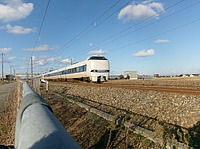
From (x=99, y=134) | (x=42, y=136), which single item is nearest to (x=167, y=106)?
(x=99, y=134)

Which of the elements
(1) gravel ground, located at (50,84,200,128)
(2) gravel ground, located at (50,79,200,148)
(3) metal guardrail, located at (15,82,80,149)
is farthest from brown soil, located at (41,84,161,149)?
(3) metal guardrail, located at (15,82,80,149)

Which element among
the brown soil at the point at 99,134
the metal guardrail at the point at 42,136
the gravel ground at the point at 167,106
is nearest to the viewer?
the metal guardrail at the point at 42,136

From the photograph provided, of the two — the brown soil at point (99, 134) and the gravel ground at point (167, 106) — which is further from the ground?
the gravel ground at point (167, 106)

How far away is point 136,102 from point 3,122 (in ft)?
18.5

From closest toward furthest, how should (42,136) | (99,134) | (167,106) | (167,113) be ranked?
(42,136) → (99,134) → (167,113) → (167,106)

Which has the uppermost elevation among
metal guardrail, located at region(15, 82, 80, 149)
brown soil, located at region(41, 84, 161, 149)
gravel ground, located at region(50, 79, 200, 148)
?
metal guardrail, located at region(15, 82, 80, 149)

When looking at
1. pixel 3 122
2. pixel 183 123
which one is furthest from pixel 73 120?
pixel 183 123

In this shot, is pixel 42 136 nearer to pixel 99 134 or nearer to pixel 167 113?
pixel 99 134

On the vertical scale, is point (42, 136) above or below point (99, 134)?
above

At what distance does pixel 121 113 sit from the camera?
20.6 ft

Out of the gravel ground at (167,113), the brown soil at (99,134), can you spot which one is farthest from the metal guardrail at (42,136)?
the gravel ground at (167,113)

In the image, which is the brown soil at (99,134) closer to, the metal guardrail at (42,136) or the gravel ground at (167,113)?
the gravel ground at (167,113)

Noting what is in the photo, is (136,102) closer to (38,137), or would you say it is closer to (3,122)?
(3,122)

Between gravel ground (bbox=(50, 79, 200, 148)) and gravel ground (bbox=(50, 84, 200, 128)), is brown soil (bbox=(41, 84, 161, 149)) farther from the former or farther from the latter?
gravel ground (bbox=(50, 84, 200, 128))
